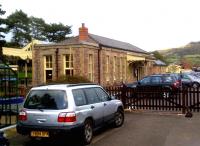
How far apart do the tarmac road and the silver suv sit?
47 cm

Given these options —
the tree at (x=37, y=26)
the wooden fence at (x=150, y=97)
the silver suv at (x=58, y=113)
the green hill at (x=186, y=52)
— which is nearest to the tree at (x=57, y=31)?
the tree at (x=37, y=26)

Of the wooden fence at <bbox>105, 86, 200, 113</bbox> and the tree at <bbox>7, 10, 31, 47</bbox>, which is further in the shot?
the tree at <bbox>7, 10, 31, 47</bbox>

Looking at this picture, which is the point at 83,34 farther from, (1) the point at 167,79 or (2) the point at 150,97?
(2) the point at 150,97

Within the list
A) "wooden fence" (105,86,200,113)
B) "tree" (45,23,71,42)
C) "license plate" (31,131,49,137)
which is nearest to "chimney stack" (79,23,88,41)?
"wooden fence" (105,86,200,113)

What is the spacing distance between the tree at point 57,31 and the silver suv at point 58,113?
7565cm

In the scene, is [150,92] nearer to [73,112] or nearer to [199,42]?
[73,112]

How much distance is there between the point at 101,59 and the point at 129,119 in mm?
20213

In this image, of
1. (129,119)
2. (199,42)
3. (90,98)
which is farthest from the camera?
(199,42)

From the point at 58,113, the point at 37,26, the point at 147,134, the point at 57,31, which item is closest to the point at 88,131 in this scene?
the point at 58,113

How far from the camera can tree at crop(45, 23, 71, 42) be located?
282 feet

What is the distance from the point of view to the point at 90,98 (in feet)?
37.3

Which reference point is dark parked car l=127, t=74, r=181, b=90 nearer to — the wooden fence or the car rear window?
the car rear window

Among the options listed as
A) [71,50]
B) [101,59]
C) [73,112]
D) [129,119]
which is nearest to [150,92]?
[129,119]

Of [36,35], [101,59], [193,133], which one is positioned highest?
[36,35]
